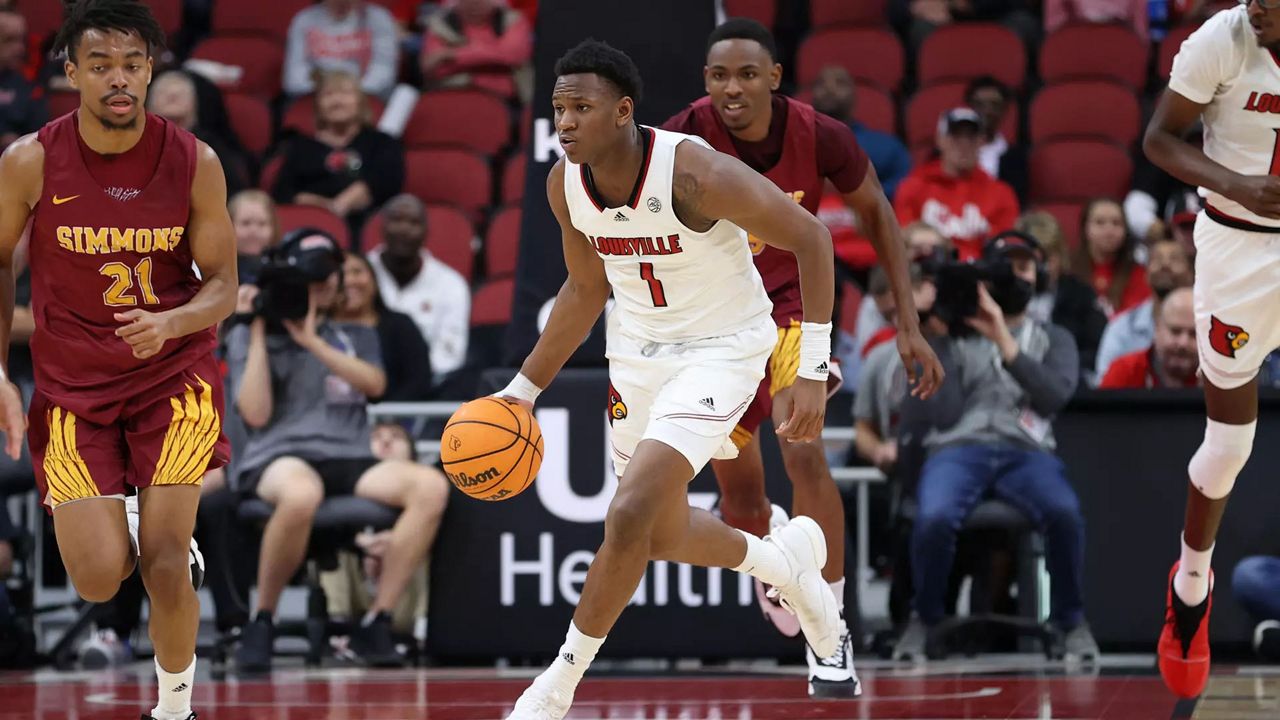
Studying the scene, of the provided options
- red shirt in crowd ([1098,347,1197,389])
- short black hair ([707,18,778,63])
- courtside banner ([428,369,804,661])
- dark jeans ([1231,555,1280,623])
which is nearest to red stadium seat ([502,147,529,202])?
courtside banner ([428,369,804,661])

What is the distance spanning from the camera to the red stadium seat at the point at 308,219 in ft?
32.2

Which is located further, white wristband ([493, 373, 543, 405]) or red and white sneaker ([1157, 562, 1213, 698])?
red and white sneaker ([1157, 562, 1213, 698])

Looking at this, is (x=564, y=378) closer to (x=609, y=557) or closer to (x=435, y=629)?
(x=435, y=629)

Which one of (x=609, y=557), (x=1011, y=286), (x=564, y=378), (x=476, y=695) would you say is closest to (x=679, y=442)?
(x=609, y=557)

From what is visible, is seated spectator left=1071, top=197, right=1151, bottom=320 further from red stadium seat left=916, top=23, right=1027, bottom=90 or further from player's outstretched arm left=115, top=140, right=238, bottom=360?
player's outstretched arm left=115, top=140, right=238, bottom=360

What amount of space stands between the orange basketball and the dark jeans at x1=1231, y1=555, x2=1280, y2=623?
3550 millimetres

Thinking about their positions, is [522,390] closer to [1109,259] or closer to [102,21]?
[102,21]

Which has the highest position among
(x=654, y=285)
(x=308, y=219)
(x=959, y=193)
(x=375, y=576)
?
(x=959, y=193)

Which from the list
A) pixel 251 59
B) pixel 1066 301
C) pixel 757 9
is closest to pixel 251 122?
pixel 251 59

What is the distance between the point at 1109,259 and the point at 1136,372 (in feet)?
5.02

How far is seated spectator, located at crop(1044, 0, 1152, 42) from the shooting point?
38.2 ft

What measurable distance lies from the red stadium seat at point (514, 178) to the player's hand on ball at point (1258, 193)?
5608 millimetres

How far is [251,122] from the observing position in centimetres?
1144

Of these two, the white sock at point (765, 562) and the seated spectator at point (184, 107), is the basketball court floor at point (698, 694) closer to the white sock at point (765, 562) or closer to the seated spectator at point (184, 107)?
the white sock at point (765, 562)
